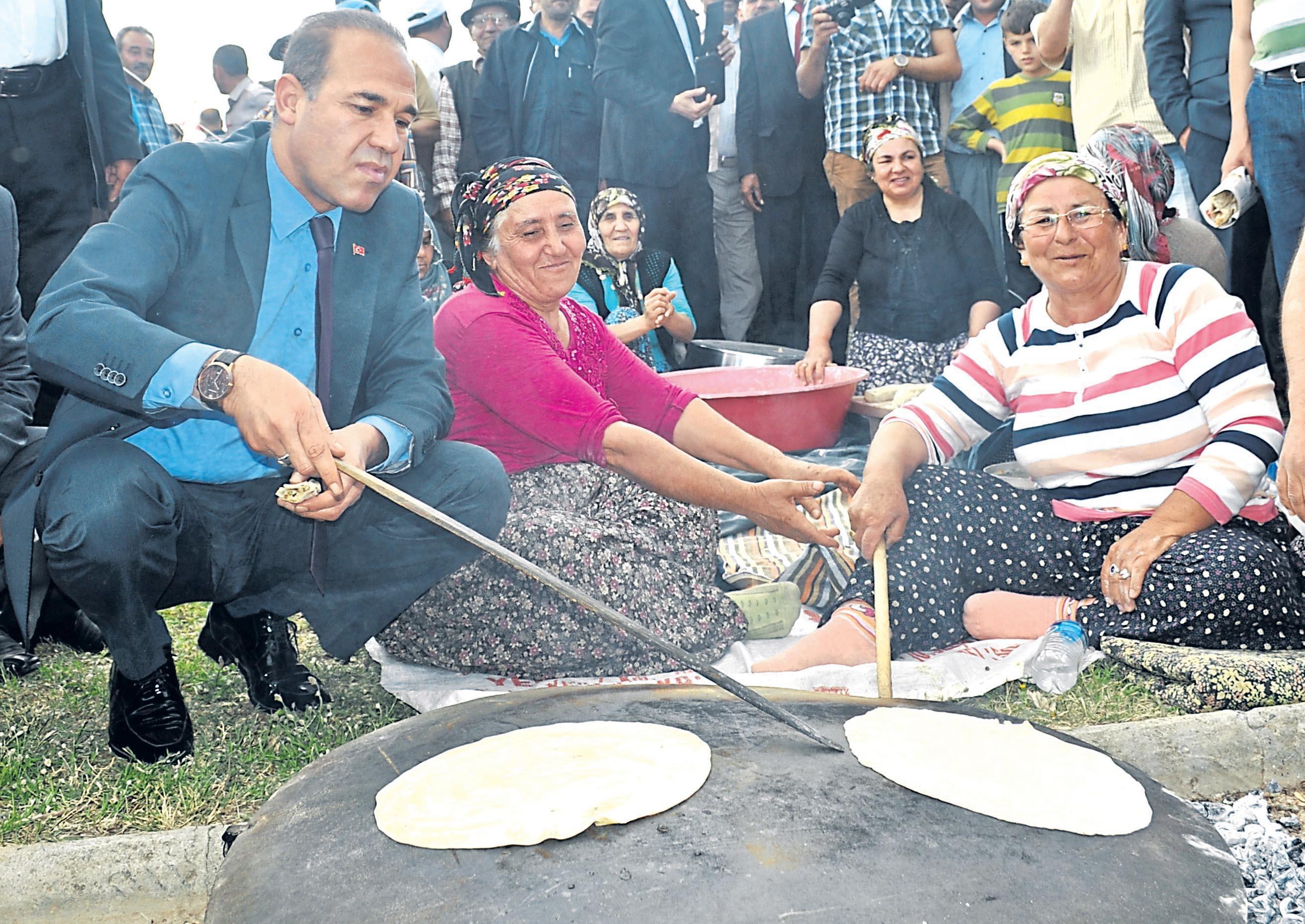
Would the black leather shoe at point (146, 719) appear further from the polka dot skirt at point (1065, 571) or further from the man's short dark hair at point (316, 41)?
the polka dot skirt at point (1065, 571)

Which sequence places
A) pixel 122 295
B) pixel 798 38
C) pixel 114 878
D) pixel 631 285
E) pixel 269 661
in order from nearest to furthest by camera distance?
pixel 114 878 < pixel 122 295 < pixel 269 661 < pixel 631 285 < pixel 798 38

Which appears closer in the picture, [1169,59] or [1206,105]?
[1206,105]

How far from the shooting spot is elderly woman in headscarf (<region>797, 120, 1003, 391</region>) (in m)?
4.01

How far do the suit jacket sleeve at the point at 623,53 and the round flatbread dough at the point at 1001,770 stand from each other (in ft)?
10.7

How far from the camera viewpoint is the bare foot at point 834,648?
2.35 m

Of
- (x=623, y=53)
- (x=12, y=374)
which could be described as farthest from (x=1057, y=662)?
(x=623, y=53)

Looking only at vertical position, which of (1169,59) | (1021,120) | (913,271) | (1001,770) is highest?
(1169,59)

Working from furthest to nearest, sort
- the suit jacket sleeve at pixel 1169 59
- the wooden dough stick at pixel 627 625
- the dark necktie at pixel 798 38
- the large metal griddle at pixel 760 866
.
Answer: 1. the dark necktie at pixel 798 38
2. the suit jacket sleeve at pixel 1169 59
3. the wooden dough stick at pixel 627 625
4. the large metal griddle at pixel 760 866

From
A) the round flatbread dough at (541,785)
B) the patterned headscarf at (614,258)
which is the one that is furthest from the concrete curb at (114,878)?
the patterned headscarf at (614,258)

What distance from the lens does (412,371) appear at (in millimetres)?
2350

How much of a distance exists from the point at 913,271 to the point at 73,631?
3.02m

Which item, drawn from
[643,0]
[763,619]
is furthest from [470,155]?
[763,619]

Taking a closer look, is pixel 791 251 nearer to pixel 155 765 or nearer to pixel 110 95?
pixel 110 95

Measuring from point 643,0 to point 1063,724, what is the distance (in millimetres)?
3220
